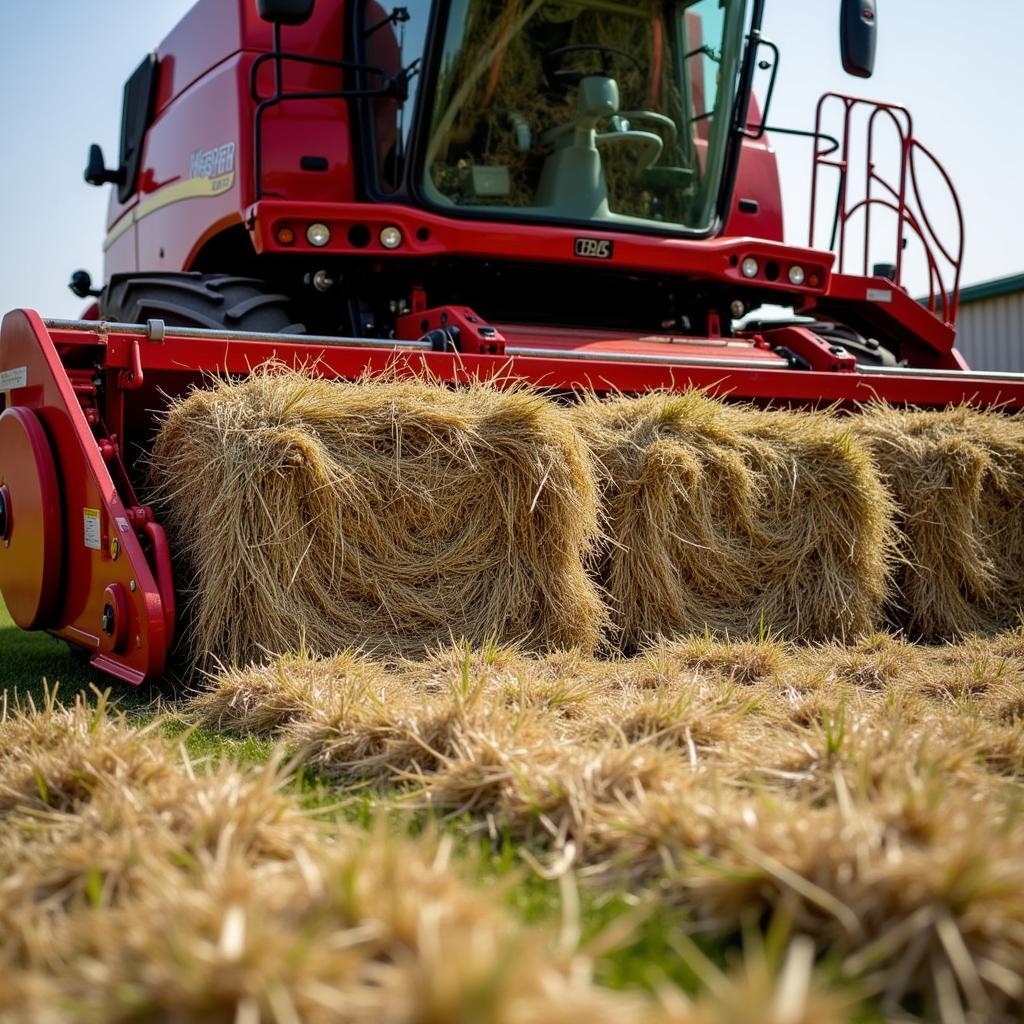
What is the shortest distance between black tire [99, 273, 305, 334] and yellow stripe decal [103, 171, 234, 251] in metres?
0.64

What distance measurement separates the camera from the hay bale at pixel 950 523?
3713mm

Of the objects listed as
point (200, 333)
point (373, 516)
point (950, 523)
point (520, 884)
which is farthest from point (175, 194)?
point (520, 884)

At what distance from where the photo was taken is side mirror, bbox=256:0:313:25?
13.0ft

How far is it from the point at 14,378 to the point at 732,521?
2214 mm

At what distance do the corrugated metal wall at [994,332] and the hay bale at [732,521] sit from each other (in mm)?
14197

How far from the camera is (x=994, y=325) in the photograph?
56.7ft

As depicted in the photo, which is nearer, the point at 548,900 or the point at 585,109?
the point at 548,900

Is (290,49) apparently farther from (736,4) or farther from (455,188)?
(736,4)

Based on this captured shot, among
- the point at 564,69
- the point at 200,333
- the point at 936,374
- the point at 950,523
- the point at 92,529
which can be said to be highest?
the point at 564,69

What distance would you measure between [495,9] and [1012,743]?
3613 mm

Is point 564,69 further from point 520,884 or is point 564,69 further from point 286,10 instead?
point 520,884

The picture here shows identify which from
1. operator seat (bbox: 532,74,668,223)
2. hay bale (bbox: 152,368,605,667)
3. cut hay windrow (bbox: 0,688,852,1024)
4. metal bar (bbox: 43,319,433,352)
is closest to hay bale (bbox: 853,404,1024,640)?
hay bale (bbox: 152,368,605,667)

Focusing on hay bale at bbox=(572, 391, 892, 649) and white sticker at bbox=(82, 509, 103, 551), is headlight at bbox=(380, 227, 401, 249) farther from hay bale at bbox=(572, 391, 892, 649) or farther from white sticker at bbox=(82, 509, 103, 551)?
white sticker at bbox=(82, 509, 103, 551)

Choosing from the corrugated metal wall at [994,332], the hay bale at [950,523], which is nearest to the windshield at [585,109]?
the hay bale at [950,523]
